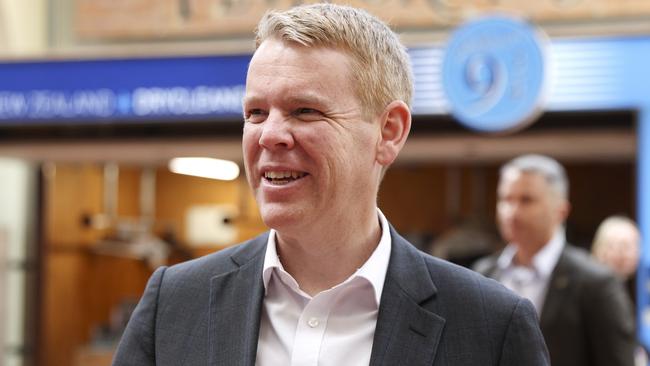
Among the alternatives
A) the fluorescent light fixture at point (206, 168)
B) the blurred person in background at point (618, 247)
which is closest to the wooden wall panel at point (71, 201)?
the fluorescent light fixture at point (206, 168)

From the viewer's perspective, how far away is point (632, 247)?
7910 mm

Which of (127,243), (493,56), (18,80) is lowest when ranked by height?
(127,243)

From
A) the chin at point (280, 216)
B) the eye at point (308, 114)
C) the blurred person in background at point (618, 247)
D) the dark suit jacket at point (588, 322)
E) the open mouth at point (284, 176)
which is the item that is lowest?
the blurred person in background at point (618, 247)

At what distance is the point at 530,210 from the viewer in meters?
5.02

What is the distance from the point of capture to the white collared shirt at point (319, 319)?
2.10m

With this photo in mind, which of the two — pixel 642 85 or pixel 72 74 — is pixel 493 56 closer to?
pixel 642 85

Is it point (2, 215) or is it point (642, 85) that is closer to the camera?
point (642, 85)

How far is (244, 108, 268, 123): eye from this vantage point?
2.06 meters

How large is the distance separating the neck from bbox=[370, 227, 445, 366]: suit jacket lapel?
83mm

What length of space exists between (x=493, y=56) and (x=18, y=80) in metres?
4.40

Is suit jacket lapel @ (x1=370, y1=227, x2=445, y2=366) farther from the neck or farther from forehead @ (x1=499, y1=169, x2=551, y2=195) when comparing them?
forehead @ (x1=499, y1=169, x2=551, y2=195)

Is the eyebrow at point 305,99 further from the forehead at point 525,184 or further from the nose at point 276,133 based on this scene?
the forehead at point 525,184

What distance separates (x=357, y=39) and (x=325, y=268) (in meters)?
0.47

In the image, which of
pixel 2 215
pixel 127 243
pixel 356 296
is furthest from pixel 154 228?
pixel 356 296
